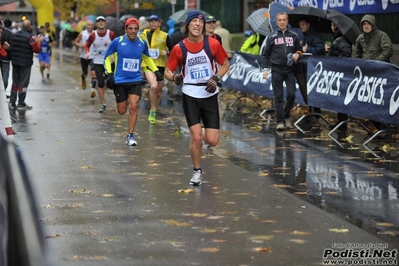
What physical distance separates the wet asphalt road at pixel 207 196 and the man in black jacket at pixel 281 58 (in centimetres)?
67

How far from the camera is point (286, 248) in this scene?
247 inches

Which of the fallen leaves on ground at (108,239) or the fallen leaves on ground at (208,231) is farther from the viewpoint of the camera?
the fallen leaves on ground at (208,231)

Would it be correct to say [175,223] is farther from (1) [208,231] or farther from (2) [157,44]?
(2) [157,44]

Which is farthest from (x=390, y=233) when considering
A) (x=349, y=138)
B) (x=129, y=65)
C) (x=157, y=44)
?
(x=157, y=44)

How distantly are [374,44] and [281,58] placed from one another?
160 centimetres

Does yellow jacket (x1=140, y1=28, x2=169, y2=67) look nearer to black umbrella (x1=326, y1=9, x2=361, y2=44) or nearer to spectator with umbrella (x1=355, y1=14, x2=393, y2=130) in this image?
black umbrella (x1=326, y1=9, x2=361, y2=44)

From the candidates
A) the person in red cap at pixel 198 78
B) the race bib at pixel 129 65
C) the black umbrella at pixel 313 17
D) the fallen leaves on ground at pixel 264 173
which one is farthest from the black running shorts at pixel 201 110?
the black umbrella at pixel 313 17

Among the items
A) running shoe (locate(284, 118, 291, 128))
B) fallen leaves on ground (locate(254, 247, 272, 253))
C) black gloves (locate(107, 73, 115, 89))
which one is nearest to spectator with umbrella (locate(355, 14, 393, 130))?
running shoe (locate(284, 118, 291, 128))

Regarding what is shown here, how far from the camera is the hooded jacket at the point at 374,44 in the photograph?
13.9 meters

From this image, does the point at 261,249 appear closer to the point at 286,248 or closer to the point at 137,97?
the point at 286,248

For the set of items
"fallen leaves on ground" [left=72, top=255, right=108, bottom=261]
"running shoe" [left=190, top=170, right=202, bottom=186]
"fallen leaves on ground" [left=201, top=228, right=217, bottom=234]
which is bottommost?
"running shoe" [left=190, top=170, right=202, bottom=186]

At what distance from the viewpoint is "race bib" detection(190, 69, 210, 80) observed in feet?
31.0

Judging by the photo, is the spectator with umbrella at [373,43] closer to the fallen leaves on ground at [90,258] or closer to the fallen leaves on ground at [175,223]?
the fallen leaves on ground at [175,223]

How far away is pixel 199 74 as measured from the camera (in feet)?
31.0
